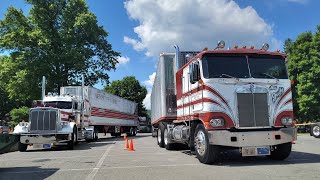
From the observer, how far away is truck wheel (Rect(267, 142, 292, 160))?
11.6 metres

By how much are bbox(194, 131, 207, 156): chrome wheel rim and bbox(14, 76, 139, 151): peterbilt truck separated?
9822mm

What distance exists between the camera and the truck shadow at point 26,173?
10.0 meters

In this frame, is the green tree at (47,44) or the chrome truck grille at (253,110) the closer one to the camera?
the chrome truck grille at (253,110)

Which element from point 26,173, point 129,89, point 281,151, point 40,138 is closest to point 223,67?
point 281,151

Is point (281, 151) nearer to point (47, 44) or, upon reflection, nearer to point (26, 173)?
point (26, 173)

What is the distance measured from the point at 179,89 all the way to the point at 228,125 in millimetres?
4304

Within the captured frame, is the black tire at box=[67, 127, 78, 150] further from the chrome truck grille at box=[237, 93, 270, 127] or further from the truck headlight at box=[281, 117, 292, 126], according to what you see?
the truck headlight at box=[281, 117, 292, 126]

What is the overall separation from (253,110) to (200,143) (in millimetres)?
1827

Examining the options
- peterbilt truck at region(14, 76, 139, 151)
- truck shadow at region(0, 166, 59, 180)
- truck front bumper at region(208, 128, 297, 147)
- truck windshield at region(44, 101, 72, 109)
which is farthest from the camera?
truck windshield at region(44, 101, 72, 109)

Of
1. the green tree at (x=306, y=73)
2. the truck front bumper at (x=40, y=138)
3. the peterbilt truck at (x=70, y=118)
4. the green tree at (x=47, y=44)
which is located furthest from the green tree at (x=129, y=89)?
the truck front bumper at (x=40, y=138)

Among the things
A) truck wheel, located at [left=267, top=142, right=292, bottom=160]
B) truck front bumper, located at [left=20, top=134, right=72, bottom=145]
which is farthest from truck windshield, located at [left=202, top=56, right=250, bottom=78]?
truck front bumper, located at [left=20, top=134, right=72, bottom=145]

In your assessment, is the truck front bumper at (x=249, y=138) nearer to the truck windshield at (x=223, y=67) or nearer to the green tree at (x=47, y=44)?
the truck windshield at (x=223, y=67)

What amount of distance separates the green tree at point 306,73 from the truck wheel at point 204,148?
28658mm

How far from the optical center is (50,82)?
40.4m
